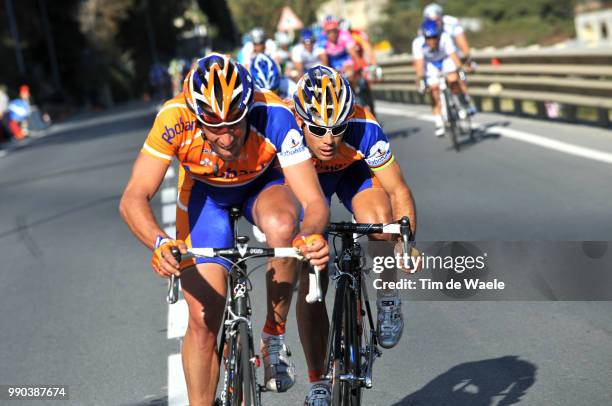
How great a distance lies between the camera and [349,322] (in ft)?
17.0

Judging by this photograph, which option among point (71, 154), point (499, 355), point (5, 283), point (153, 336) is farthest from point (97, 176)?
point (499, 355)

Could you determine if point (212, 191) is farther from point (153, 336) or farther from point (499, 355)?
point (153, 336)

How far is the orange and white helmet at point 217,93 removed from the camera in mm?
4965

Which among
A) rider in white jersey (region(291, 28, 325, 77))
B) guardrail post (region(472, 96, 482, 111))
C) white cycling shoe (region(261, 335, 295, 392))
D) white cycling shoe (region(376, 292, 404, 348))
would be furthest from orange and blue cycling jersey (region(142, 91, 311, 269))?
guardrail post (region(472, 96, 482, 111))

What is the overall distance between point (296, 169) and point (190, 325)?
83 cm

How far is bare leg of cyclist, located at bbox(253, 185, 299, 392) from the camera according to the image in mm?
5348

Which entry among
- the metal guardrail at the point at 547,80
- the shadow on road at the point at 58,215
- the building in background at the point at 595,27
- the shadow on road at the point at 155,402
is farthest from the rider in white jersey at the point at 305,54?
the building in background at the point at 595,27

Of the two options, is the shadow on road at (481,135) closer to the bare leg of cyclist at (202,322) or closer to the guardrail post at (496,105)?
the guardrail post at (496,105)

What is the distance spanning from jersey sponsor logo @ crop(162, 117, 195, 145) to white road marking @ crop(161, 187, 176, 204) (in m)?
9.09

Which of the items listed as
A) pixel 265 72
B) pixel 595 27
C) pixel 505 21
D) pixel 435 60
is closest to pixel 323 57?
pixel 435 60

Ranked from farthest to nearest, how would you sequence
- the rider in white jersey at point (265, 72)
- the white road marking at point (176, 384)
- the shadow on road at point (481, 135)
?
the shadow on road at point (481, 135) → the rider in white jersey at point (265, 72) → the white road marking at point (176, 384)

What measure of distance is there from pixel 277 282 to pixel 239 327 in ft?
1.73

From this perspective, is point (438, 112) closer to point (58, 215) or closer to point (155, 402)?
point (58, 215)

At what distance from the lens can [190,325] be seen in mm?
5375
